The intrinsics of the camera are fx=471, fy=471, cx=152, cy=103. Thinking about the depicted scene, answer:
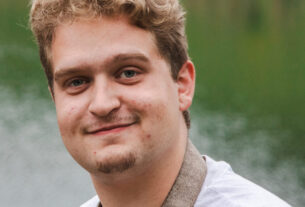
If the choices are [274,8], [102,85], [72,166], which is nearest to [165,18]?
[102,85]

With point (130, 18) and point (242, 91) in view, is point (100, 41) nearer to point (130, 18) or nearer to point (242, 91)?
point (130, 18)

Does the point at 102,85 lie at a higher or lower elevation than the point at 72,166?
higher

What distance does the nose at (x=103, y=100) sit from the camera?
240 cm

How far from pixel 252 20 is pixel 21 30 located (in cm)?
2556

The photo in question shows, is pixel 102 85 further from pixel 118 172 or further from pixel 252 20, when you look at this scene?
pixel 252 20

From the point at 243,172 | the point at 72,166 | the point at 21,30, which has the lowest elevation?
the point at 243,172

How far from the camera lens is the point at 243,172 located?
682 inches

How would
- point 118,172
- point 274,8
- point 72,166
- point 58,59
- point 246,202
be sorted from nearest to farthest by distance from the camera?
point 246,202
point 118,172
point 58,59
point 72,166
point 274,8

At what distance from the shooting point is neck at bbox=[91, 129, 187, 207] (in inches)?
102

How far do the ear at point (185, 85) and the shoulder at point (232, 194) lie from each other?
1.59ft

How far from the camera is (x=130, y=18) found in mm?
2584

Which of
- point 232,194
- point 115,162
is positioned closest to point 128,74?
point 115,162

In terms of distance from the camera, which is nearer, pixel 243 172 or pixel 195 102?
pixel 243 172

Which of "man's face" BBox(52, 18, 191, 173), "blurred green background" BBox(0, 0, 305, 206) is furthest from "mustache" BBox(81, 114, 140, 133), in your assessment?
"blurred green background" BBox(0, 0, 305, 206)
